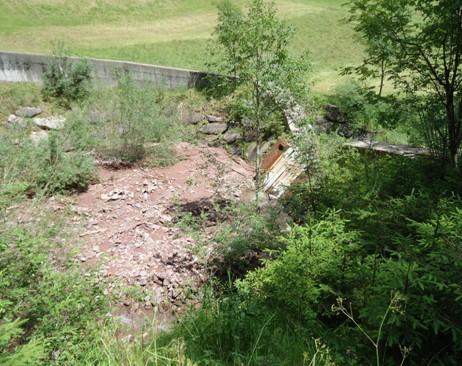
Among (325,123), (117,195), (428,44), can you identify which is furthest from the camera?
(325,123)

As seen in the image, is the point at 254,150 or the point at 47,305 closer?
the point at 47,305

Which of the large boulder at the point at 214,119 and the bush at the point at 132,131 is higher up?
the bush at the point at 132,131

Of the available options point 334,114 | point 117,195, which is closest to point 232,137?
point 334,114

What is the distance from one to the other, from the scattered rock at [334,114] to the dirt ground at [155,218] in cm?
256

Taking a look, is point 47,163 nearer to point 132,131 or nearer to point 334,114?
point 132,131

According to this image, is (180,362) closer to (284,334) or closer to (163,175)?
(284,334)

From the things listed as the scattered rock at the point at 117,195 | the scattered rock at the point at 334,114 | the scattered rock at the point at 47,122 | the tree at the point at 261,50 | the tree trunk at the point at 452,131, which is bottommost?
the scattered rock at the point at 117,195

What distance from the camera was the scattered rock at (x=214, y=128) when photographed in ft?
34.3

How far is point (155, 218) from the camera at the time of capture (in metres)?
6.64

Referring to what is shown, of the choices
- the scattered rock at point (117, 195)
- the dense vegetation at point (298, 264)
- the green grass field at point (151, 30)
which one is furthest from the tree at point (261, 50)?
the green grass field at point (151, 30)

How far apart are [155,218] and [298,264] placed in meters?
3.60

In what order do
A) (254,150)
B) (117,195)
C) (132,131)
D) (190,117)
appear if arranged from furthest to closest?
(190,117) → (254,150) → (132,131) → (117,195)

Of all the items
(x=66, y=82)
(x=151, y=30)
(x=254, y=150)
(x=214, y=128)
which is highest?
(x=151, y=30)

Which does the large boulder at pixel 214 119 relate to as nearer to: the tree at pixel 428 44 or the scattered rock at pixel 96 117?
the scattered rock at pixel 96 117
